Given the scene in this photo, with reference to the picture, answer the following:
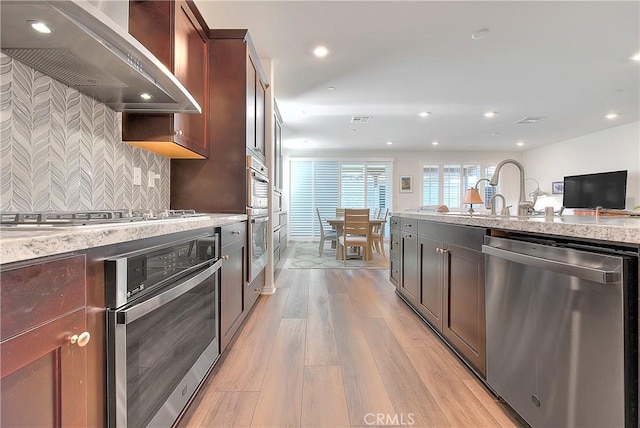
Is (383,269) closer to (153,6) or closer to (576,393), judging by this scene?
(576,393)

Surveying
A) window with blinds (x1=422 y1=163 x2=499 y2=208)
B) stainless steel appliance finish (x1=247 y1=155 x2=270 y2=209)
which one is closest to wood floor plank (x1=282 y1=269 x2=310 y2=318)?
stainless steel appliance finish (x1=247 y1=155 x2=270 y2=209)

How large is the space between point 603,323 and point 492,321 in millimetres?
542

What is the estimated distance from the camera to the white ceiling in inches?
99.0

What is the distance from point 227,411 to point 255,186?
1.67m

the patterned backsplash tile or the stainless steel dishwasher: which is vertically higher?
the patterned backsplash tile

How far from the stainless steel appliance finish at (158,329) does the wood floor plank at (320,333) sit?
25.1 inches

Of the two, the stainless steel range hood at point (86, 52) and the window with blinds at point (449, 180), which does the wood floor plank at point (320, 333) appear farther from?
the window with blinds at point (449, 180)

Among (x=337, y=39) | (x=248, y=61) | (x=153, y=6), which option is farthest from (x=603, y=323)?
(x=337, y=39)

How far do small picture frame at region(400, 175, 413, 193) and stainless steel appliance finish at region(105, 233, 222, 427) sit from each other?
A: 761 cm

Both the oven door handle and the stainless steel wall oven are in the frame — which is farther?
the stainless steel wall oven

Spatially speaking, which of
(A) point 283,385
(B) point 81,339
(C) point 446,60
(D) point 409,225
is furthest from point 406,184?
(B) point 81,339

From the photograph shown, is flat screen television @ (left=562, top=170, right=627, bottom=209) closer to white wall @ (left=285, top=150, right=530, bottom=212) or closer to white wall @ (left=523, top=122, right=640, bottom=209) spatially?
→ white wall @ (left=523, top=122, right=640, bottom=209)

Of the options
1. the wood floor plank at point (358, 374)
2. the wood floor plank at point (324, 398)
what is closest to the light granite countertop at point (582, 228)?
the wood floor plank at point (358, 374)

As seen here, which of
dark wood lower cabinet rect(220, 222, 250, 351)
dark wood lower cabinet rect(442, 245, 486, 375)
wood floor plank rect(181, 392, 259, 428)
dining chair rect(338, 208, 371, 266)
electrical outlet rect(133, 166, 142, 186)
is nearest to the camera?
wood floor plank rect(181, 392, 259, 428)
